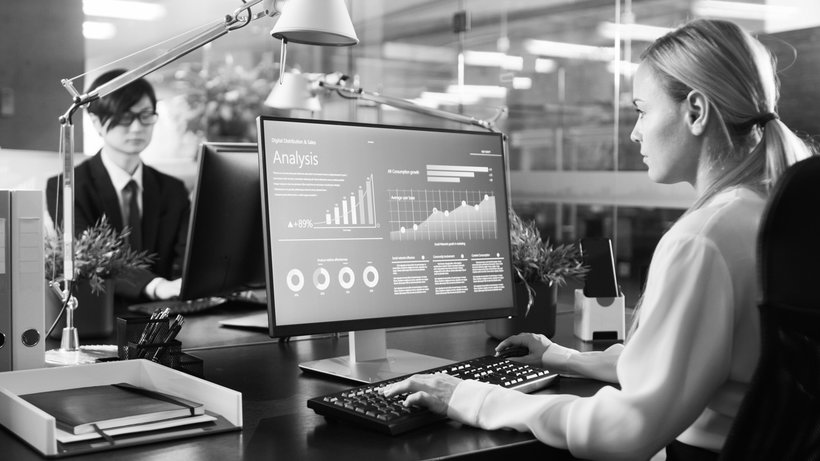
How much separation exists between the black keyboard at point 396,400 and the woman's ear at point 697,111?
20.1 inches

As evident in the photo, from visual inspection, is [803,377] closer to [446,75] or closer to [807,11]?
[807,11]

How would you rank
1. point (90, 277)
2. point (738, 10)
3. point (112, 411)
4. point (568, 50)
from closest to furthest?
point (112, 411) < point (90, 277) < point (738, 10) < point (568, 50)

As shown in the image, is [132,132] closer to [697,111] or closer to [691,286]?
[697,111]

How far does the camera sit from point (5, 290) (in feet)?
4.69

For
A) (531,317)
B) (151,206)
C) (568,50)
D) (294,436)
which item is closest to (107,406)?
(294,436)

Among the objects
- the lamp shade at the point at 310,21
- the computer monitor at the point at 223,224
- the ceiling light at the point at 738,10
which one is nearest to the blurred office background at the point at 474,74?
the ceiling light at the point at 738,10

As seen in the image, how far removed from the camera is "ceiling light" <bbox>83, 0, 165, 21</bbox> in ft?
12.5

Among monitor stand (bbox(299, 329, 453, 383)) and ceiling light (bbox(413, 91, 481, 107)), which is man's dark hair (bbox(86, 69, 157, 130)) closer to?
ceiling light (bbox(413, 91, 481, 107))

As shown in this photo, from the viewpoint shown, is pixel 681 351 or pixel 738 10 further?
pixel 738 10

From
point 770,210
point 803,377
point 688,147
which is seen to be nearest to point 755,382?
point 803,377

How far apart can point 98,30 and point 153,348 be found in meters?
2.72

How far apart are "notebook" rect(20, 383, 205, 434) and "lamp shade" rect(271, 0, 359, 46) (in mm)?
833

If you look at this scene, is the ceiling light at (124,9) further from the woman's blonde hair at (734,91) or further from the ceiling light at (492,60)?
the woman's blonde hair at (734,91)

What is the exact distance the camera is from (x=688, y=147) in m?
1.28
